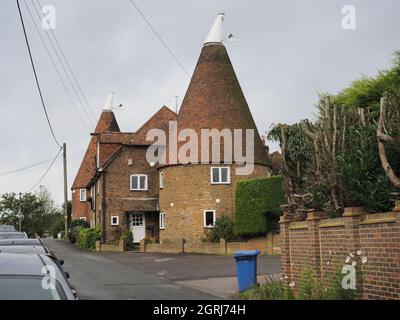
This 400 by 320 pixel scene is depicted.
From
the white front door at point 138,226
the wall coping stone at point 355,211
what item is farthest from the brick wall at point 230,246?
the wall coping stone at point 355,211

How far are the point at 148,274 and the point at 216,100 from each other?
18152 mm

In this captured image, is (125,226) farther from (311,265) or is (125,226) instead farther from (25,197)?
(25,197)

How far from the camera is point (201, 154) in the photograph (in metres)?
36.4

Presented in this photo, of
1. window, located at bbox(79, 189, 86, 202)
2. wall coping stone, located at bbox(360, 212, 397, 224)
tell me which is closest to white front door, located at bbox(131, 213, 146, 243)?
window, located at bbox(79, 189, 86, 202)

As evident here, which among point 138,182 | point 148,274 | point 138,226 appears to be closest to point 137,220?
point 138,226

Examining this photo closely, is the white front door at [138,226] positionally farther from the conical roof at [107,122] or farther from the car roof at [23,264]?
the car roof at [23,264]

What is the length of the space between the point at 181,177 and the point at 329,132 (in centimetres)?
2445

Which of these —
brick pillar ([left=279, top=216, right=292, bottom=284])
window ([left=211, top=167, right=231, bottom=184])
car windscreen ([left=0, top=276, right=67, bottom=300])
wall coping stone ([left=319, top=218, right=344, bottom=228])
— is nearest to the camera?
car windscreen ([left=0, top=276, right=67, bottom=300])

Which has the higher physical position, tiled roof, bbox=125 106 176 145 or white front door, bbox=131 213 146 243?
tiled roof, bbox=125 106 176 145

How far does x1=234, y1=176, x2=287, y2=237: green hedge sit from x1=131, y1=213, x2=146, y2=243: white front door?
927 centimetres

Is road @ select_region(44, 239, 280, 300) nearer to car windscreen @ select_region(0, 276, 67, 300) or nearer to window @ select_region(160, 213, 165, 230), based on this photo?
window @ select_region(160, 213, 165, 230)

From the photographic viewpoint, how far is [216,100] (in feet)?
126

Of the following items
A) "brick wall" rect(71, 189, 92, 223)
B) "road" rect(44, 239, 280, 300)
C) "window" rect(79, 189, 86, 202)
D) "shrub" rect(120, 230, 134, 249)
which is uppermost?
"window" rect(79, 189, 86, 202)

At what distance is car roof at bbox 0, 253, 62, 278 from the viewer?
6.29 meters
